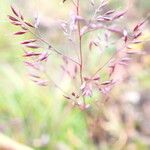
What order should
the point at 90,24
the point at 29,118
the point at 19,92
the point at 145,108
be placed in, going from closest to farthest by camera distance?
the point at 90,24 → the point at 29,118 → the point at 19,92 → the point at 145,108

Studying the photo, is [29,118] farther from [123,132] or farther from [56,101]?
[123,132]

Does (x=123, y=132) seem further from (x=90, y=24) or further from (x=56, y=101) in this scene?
(x=90, y=24)

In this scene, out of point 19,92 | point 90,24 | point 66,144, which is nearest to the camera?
point 90,24

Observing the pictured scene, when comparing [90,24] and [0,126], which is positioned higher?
[90,24]

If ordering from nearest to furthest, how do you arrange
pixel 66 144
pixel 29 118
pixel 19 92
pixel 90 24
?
1. pixel 90 24
2. pixel 66 144
3. pixel 29 118
4. pixel 19 92

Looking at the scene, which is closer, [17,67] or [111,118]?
[111,118]

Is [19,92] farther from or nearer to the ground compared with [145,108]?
farther from the ground

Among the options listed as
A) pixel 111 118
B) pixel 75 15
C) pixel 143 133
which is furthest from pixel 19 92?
pixel 75 15

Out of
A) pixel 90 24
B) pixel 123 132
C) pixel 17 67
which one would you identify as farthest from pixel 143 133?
pixel 90 24

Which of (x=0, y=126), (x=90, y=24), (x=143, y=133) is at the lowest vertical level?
(x=143, y=133)
